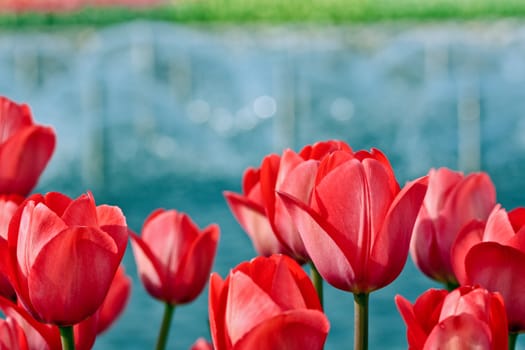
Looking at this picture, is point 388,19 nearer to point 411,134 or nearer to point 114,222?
point 411,134

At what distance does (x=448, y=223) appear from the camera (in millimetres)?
393

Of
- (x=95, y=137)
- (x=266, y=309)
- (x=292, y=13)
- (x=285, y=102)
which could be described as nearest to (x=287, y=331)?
(x=266, y=309)

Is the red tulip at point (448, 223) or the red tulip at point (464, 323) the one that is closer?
the red tulip at point (464, 323)

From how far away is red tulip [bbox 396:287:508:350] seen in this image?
271 mm

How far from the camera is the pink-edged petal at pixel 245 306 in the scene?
0.88 feet

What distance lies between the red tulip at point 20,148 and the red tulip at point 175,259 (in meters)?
0.05

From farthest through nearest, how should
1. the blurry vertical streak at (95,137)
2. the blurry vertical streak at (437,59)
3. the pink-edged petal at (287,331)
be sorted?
the blurry vertical streak at (437,59) → the blurry vertical streak at (95,137) → the pink-edged petal at (287,331)

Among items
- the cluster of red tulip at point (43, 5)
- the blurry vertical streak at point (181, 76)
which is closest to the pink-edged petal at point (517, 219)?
the blurry vertical streak at point (181, 76)

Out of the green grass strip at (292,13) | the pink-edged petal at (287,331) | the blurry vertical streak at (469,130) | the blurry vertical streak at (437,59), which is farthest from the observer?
the green grass strip at (292,13)

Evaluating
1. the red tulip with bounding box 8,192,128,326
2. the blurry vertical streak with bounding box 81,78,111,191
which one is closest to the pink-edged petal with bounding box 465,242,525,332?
the red tulip with bounding box 8,192,128,326

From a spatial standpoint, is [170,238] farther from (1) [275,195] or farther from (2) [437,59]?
(2) [437,59]

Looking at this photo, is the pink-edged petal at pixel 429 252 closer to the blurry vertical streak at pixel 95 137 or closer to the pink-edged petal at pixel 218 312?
the pink-edged petal at pixel 218 312

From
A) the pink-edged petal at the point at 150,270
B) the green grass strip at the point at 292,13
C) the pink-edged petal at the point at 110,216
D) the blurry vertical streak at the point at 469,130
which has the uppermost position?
the pink-edged petal at the point at 110,216

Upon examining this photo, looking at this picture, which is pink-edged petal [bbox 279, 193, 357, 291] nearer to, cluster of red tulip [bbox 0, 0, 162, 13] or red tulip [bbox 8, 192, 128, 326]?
red tulip [bbox 8, 192, 128, 326]
